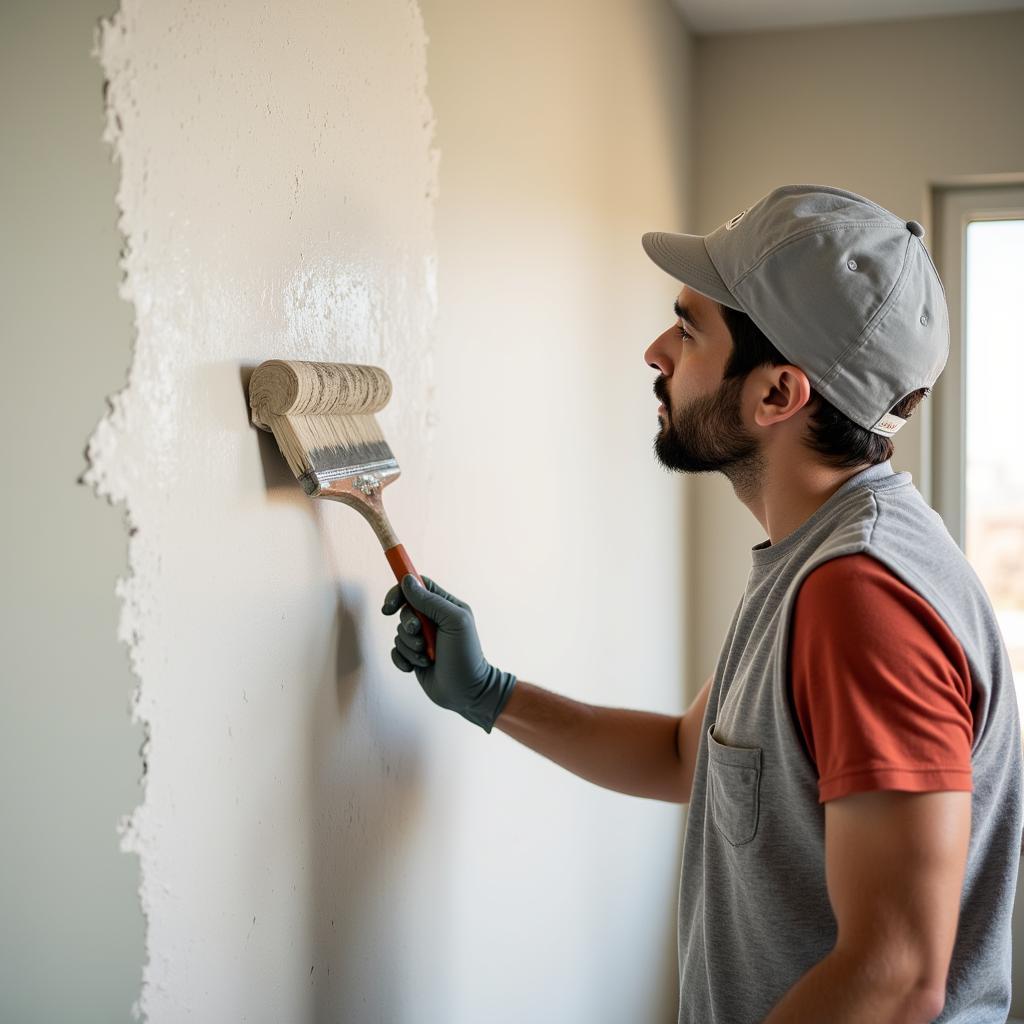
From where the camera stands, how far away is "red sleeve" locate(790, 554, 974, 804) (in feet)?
3.07

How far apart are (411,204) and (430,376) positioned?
0.22m

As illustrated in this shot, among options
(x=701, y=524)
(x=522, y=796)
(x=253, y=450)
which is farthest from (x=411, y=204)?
(x=701, y=524)

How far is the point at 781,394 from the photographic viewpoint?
49.3 inches

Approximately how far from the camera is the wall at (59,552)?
0.80m

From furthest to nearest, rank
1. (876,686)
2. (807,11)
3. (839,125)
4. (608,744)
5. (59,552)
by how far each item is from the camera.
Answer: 1. (839,125)
2. (807,11)
3. (608,744)
4. (876,686)
5. (59,552)

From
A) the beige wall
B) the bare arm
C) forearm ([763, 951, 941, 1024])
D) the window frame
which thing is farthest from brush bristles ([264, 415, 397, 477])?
the window frame

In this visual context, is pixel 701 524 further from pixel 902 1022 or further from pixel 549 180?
pixel 902 1022

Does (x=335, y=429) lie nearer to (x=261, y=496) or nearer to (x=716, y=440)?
(x=261, y=496)

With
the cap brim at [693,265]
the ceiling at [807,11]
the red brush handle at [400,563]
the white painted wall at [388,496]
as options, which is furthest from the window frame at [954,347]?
the red brush handle at [400,563]

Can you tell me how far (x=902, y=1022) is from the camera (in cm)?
93

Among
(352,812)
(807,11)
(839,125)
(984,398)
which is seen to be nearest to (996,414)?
(984,398)

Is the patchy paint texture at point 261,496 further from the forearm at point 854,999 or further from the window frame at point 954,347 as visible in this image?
the window frame at point 954,347

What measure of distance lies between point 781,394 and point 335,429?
1.67ft

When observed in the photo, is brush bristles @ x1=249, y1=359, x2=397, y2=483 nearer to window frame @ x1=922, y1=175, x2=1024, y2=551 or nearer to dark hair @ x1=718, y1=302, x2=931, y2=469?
dark hair @ x1=718, y1=302, x2=931, y2=469
